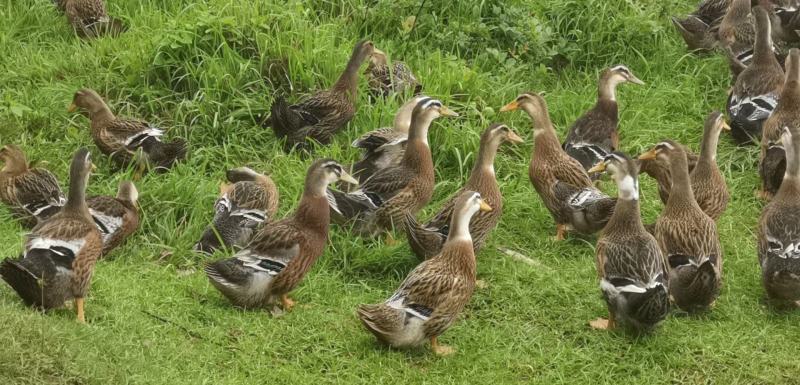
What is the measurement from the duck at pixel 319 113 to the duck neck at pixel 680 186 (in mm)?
2738

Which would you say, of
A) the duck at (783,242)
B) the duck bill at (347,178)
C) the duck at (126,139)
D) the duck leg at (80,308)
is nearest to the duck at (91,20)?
the duck at (126,139)

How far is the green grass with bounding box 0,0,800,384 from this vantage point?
7078 millimetres

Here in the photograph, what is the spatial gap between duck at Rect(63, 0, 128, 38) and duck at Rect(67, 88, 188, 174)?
147 cm

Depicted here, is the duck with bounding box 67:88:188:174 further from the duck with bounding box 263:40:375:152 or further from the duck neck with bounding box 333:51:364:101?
the duck neck with bounding box 333:51:364:101

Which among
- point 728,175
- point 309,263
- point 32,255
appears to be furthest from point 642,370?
point 32,255

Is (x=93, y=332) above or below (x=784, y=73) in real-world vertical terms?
above

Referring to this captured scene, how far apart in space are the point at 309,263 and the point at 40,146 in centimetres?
311

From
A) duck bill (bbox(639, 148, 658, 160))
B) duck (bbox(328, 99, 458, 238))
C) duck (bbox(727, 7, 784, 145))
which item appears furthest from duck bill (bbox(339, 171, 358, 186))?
duck (bbox(727, 7, 784, 145))

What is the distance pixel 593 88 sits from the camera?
1067cm

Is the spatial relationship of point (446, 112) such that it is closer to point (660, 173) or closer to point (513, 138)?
point (513, 138)

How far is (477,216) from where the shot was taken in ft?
26.9

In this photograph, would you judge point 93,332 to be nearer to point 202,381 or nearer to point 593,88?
point 202,381

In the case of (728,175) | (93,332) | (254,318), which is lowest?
(728,175)

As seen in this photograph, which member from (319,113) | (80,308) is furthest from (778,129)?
A: (80,308)
